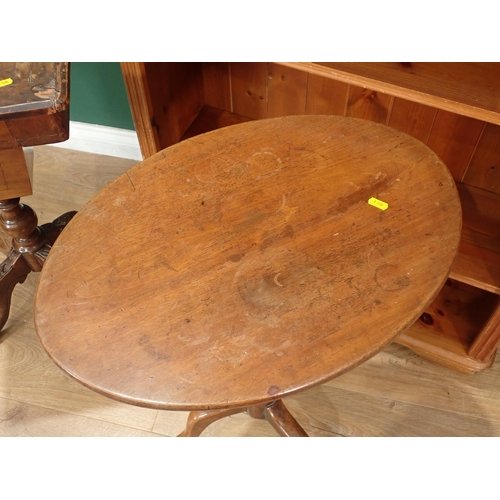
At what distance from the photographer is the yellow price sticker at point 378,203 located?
844 millimetres

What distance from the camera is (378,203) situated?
33.4 inches

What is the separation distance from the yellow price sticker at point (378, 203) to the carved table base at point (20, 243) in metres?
0.77

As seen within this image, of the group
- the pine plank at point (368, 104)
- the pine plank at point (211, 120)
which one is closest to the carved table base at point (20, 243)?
the pine plank at point (211, 120)

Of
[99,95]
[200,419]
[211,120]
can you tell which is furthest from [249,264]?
[99,95]

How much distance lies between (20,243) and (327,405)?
2.65 ft

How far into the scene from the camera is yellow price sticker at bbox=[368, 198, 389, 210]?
0.84 metres

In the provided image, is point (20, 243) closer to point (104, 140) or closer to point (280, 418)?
point (104, 140)

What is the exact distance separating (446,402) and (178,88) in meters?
1.01

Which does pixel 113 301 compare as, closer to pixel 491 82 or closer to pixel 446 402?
pixel 491 82

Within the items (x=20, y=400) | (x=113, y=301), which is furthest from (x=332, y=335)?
(x=20, y=400)

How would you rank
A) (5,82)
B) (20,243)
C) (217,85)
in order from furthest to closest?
(217,85) < (20,243) < (5,82)

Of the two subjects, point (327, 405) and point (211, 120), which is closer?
point (327, 405)

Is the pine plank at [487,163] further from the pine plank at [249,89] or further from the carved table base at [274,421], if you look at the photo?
the carved table base at [274,421]

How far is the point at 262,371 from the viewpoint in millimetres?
684
